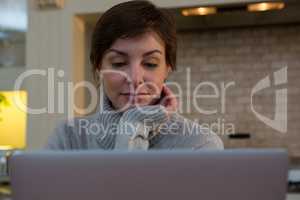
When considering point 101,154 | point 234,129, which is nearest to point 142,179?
point 101,154

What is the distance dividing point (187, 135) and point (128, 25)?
24 cm

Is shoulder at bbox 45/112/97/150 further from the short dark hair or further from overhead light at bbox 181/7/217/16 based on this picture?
overhead light at bbox 181/7/217/16

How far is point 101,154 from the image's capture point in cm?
48

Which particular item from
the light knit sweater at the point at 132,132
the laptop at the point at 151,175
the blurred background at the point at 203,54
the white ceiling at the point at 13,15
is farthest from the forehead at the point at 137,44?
the white ceiling at the point at 13,15

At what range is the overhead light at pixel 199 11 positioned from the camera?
2791 mm

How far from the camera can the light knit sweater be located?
2.83 feet

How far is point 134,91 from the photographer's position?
0.89m

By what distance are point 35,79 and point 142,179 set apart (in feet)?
8.19

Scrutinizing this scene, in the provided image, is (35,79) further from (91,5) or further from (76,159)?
(76,159)

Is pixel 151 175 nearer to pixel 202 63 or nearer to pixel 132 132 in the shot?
pixel 132 132

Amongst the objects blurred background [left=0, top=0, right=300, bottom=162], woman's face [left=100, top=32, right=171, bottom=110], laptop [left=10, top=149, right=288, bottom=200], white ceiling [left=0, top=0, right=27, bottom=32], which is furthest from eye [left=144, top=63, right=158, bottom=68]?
white ceiling [left=0, top=0, right=27, bottom=32]

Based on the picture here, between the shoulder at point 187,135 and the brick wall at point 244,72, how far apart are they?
227cm

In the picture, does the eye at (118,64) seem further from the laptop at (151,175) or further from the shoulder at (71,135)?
the laptop at (151,175)

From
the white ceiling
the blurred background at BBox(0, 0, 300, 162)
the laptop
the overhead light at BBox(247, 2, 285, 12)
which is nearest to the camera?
the laptop
